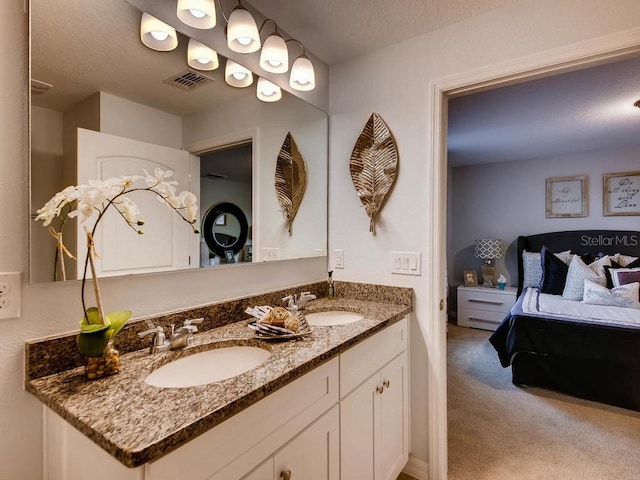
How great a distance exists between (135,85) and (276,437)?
1.27 meters

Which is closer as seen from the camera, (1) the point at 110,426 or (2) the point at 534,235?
(1) the point at 110,426

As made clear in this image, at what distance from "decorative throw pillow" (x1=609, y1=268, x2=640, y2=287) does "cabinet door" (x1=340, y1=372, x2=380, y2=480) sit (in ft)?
10.8

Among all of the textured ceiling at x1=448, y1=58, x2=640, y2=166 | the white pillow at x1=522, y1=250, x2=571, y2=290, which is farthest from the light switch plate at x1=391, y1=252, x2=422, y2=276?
the white pillow at x1=522, y1=250, x2=571, y2=290

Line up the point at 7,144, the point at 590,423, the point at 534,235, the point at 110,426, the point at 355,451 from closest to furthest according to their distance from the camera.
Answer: the point at 110,426, the point at 7,144, the point at 355,451, the point at 590,423, the point at 534,235

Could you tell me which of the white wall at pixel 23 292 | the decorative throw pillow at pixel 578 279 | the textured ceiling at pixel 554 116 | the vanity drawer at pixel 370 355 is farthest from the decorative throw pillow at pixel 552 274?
the white wall at pixel 23 292

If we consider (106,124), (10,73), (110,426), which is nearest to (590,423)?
(110,426)

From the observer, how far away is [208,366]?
121cm

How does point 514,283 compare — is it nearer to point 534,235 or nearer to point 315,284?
point 534,235

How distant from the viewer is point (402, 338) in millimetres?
1762

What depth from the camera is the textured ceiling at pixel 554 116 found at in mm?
2422

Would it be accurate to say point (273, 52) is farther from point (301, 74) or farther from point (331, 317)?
point (331, 317)

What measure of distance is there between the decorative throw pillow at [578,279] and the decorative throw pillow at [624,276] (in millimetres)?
95

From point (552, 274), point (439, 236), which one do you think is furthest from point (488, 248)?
point (439, 236)

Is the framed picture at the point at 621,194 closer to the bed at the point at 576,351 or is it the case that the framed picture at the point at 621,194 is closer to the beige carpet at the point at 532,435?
the bed at the point at 576,351
